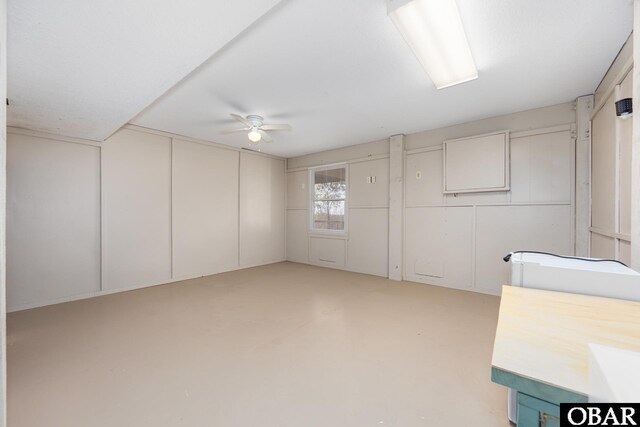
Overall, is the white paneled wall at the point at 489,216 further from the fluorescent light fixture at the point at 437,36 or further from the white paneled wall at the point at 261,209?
the white paneled wall at the point at 261,209

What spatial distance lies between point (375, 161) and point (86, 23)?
404cm

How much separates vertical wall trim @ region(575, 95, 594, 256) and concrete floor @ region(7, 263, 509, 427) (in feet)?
3.86

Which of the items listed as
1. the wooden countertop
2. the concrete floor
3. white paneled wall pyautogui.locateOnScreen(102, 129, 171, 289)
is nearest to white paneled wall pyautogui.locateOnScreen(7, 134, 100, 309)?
white paneled wall pyautogui.locateOnScreen(102, 129, 171, 289)

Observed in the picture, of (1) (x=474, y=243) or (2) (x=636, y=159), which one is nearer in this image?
(2) (x=636, y=159)

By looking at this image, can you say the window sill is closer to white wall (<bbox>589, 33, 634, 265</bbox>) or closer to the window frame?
the window frame

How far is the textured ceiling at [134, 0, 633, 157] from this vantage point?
169cm

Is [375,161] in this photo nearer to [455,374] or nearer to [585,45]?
[585,45]

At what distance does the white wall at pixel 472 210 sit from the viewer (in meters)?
3.13

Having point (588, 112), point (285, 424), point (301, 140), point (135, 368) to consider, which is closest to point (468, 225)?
point (588, 112)

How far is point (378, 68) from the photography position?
2295mm

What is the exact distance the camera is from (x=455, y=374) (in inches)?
72.4

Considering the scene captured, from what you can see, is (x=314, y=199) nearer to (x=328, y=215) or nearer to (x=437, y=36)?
(x=328, y=215)

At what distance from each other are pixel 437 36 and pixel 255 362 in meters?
2.74

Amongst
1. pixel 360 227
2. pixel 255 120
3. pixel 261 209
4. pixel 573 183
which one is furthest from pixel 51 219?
pixel 573 183
